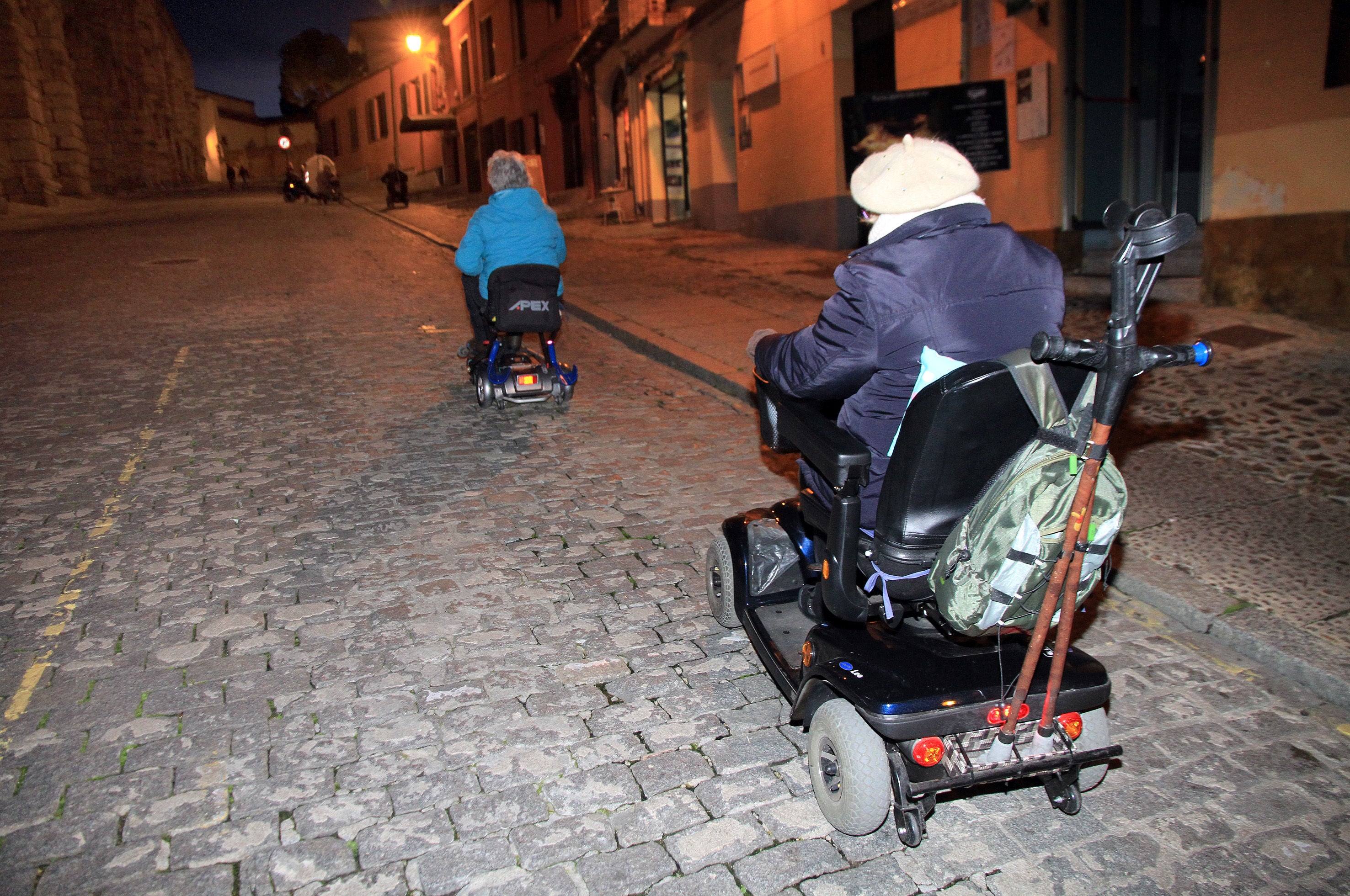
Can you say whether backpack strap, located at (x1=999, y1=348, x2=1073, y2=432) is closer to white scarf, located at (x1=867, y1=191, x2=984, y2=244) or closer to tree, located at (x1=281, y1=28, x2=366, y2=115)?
white scarf, located at (x1=867, y1=191, x2=984, y2=244)

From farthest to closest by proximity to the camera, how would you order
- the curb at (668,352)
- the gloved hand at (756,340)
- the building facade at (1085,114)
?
the curb at (668,352) < the building facade at (1085,114) < the gloved hand at (756,340)

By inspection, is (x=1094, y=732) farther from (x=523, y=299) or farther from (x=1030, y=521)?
(x=523, y=299)

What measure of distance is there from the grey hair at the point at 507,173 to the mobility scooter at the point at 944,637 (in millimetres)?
4644

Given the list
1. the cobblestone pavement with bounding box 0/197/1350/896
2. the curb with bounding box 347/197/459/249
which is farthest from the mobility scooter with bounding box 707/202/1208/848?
the curb with bounding box 347/197/459/249

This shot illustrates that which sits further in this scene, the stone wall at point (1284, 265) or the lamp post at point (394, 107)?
the lamp post at point (394, 107)

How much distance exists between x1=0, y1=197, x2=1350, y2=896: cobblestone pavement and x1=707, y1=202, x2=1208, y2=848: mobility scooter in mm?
261

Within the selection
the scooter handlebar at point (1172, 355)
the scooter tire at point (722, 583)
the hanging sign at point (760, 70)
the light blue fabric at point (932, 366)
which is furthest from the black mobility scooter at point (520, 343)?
the hanging sign at point (760, 70)

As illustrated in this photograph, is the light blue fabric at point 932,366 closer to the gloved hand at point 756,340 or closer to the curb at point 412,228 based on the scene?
the gloved hand at point 756,340

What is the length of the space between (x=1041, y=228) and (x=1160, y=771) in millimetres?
8236

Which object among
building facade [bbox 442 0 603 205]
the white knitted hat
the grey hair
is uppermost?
building facade [bbox 442 0 603 205]

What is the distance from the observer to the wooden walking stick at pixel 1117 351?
194 cm

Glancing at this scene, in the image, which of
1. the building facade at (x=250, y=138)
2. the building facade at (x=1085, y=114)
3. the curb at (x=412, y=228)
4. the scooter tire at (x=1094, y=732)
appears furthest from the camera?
the building facade at (x=250, y=138)

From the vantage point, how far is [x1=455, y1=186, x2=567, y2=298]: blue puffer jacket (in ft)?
22.0

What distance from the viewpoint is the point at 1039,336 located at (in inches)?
79.0
